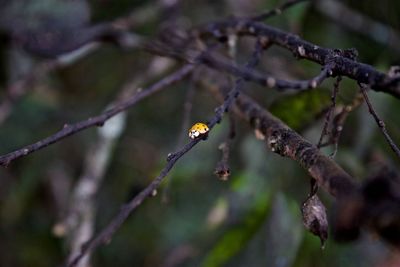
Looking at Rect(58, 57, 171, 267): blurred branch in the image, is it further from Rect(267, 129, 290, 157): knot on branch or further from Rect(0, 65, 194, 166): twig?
Rect(267, 129, 290, 157): knot on branch

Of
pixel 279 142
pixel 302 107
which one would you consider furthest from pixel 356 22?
pixel 279 142

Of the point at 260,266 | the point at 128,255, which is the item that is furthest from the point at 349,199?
the point at 128,255

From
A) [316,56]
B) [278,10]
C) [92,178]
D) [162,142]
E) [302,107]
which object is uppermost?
[316,56]

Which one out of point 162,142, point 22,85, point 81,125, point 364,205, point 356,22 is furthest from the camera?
point 162,142

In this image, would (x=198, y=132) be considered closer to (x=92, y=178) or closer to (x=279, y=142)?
(x=279, y=142)

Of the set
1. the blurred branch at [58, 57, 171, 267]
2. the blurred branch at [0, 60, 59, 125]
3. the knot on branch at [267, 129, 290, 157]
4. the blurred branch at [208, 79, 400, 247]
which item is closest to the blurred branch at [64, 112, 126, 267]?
the blurred branch at [58, 57, 171, 267]

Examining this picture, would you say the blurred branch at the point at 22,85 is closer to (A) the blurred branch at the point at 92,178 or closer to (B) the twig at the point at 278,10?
(A) the blurred branch at the point at 92,178

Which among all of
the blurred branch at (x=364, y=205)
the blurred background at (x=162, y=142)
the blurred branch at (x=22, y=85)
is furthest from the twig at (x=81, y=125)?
the blurred branch at (x=22, y=85)

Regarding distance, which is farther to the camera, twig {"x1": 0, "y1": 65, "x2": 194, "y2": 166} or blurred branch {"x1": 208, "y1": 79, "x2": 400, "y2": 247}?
twig {"x1": 0, "y1": 65, "x2": 194, "y2": 166}
